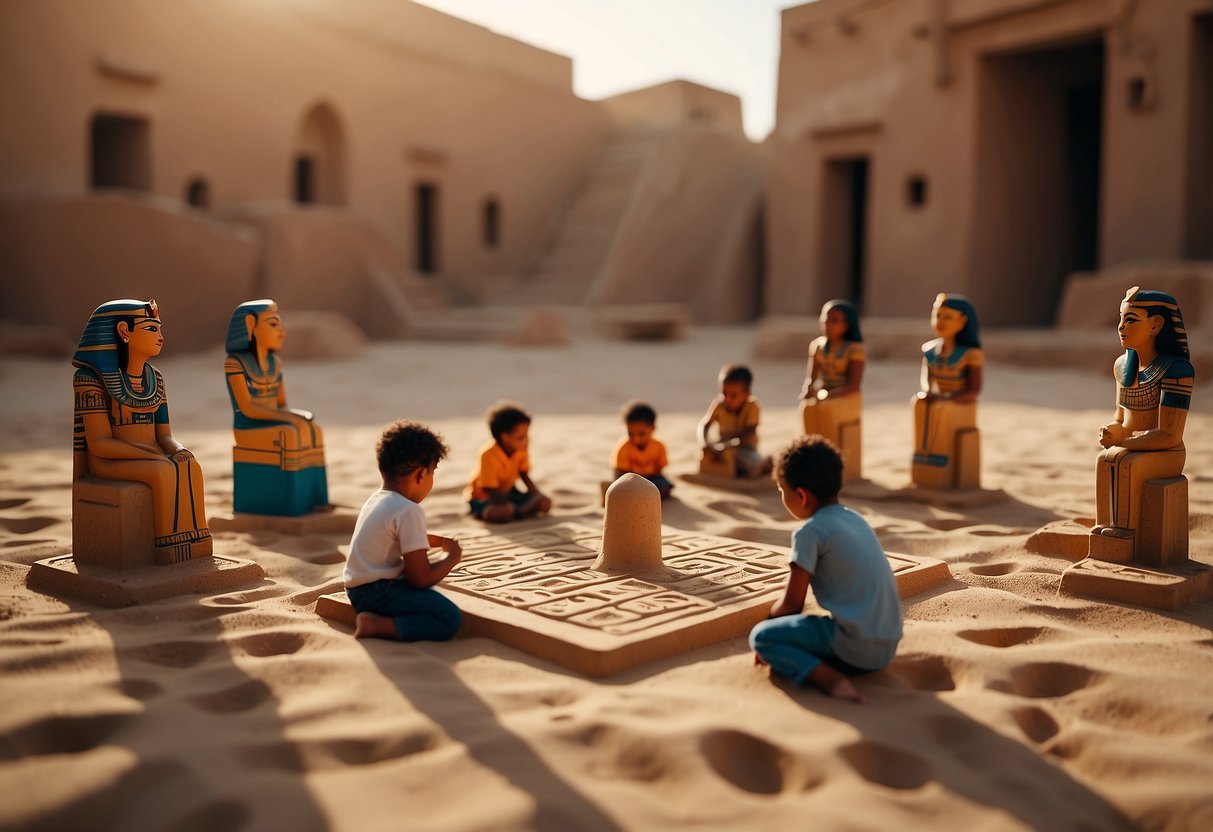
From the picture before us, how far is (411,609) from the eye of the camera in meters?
3.37

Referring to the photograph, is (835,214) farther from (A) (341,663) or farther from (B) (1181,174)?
(A) (341,663)

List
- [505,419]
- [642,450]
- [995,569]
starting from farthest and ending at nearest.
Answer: [642,450] < [505,419] < [995,569]

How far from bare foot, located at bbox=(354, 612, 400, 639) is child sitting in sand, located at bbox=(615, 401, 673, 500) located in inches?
92.8

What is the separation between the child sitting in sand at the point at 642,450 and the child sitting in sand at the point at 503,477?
58 centimetres

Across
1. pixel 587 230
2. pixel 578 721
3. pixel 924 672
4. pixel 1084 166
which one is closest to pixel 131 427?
pixel 578 721

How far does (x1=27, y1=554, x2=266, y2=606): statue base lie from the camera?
3646 mm

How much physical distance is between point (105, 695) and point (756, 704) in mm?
1715

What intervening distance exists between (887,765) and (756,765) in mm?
309

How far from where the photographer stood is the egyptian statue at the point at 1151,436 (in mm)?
3762

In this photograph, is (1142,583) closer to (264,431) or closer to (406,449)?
(406,449)

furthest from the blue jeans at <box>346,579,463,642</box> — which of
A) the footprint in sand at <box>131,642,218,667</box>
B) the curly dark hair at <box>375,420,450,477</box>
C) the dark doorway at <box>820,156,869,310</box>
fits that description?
the dark doorway at <box>820,156,869,310</box>

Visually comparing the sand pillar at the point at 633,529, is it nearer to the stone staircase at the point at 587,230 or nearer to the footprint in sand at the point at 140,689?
the footprint in sand at the point at 140,689

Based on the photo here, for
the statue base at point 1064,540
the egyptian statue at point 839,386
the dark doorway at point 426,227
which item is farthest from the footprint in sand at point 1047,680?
the dark doorway at point 426,227

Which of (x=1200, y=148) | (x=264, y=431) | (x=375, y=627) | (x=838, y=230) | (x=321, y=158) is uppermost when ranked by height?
(x=321, y=158)
